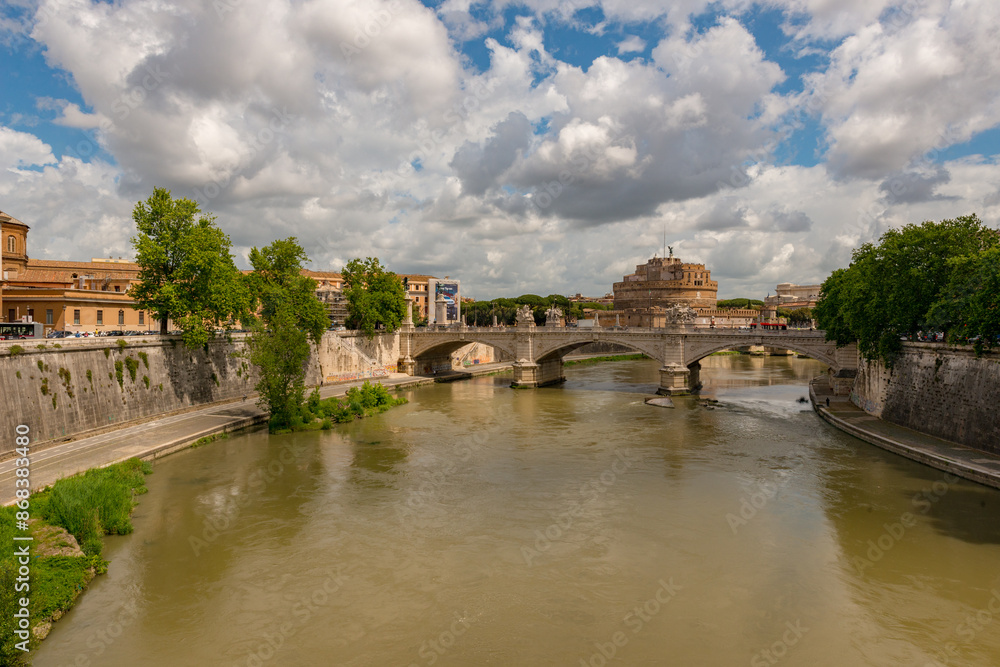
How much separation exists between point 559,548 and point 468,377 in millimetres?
41305

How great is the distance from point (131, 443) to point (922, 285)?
117ft

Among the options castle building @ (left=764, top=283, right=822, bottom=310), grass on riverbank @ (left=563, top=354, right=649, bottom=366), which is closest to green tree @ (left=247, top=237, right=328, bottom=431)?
grass on riverbank @ (left=563, top=354, right=649, bottom=366)

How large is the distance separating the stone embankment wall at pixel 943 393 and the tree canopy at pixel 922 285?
0.95m

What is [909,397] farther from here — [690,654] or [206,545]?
[206,545]

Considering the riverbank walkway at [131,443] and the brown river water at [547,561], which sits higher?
the riverbank walkway at [131,443]

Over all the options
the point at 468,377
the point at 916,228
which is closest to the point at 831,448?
the point at 916,228

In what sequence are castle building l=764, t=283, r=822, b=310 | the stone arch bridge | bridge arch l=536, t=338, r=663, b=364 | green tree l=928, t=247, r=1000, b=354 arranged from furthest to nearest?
castle building l=764, t=283, r=822, b=310
bridge arch l=536, t=338, r=663, b=364
the stone arch bridge
green tree l=928, t=247, r=1000, b=354

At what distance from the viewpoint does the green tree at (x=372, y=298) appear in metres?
51.1

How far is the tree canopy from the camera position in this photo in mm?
22738

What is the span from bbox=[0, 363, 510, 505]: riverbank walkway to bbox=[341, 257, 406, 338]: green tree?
1590 centimetres

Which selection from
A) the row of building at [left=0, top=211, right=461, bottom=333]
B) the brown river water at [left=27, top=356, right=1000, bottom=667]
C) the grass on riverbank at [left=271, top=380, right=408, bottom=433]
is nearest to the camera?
the brown river water at [left=27, top=356, right=1000, bottom=667]

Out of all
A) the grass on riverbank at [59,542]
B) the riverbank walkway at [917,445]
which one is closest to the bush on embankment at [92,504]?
the grass on riverbank at [59,542]

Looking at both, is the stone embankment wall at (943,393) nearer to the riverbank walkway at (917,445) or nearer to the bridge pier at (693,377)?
the riverbank walkway at (917,445)

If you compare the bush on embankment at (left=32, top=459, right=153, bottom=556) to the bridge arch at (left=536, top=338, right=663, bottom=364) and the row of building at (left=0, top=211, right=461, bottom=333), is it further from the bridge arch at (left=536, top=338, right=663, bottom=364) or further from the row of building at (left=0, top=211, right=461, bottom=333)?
the bridge arch at (left=536, top=338, right=663, bottom=364)
